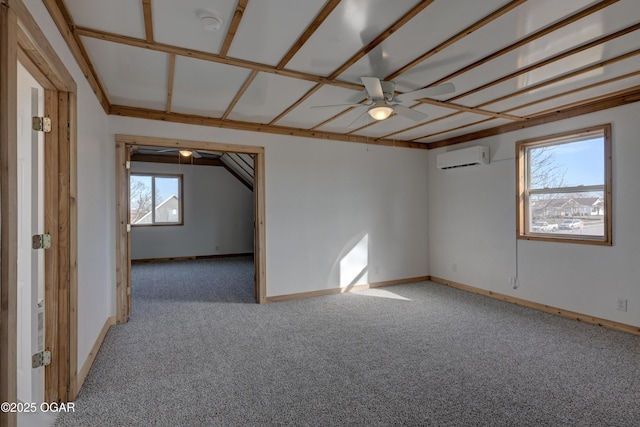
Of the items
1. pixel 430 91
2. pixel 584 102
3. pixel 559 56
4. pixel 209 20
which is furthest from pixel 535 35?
pixel 209 20

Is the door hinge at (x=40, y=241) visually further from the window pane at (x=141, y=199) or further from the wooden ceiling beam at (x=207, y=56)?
the window pane at (x=141, y=199)

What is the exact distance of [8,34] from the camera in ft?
4.09

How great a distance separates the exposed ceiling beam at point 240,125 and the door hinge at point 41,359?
8.79ft

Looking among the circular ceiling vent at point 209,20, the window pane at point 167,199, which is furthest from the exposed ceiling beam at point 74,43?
the window pane at point 167,199

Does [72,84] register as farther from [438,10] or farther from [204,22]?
[438,10]

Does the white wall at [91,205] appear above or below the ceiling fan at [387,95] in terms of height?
below

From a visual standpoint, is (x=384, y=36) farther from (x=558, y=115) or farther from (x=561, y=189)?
(x=561, y=189)

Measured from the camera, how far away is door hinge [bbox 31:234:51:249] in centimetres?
197

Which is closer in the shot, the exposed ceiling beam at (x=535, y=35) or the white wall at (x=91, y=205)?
the exposed ceiling beam at (x=535, y=35)

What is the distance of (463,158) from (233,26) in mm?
3891

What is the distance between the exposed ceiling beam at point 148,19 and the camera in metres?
1.90

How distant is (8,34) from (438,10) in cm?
207

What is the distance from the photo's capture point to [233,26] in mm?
A: 2107

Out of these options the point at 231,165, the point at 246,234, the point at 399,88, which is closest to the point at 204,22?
the point at 399,88
